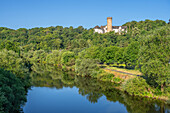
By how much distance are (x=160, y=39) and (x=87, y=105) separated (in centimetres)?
1659

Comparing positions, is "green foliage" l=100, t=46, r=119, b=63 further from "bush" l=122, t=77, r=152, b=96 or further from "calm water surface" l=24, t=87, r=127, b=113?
"bush" l=122, t=77, r=152, b=96

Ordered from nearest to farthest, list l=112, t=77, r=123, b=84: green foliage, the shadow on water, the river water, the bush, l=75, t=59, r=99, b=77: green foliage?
the shadow on water
the river water
the bush
l=112, t=77, r=123, b=84: green foliage
l=75, t=59, r=99, b=77: green foliage

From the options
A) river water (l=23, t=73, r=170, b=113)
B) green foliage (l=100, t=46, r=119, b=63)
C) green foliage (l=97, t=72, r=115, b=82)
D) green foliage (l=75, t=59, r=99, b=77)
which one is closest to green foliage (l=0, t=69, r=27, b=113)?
river water (l=23, t=73, r=170, b=113)

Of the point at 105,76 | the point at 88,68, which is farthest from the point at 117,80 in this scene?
the point at 88,68

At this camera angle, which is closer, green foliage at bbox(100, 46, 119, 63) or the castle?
green foliage at bbox(100, 46, 119, 63)

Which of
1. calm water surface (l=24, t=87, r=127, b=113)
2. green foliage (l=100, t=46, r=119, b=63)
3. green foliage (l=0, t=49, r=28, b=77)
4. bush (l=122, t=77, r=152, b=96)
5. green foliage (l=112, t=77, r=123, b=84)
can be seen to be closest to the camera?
calm water surface (l=24, t=87, r=127, b=113)

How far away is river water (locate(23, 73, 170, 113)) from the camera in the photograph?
2664 centimetres

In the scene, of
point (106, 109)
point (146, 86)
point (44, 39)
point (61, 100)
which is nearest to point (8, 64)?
point (61, 100)

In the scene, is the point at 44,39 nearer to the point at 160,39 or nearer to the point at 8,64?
the point at 8,64

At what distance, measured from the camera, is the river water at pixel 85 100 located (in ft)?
87.4

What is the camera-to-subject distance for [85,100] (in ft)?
105

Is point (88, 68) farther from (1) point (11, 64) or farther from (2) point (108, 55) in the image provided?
(1) point (11, 64)

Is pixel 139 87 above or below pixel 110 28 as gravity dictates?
below

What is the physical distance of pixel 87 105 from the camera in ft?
96.1
